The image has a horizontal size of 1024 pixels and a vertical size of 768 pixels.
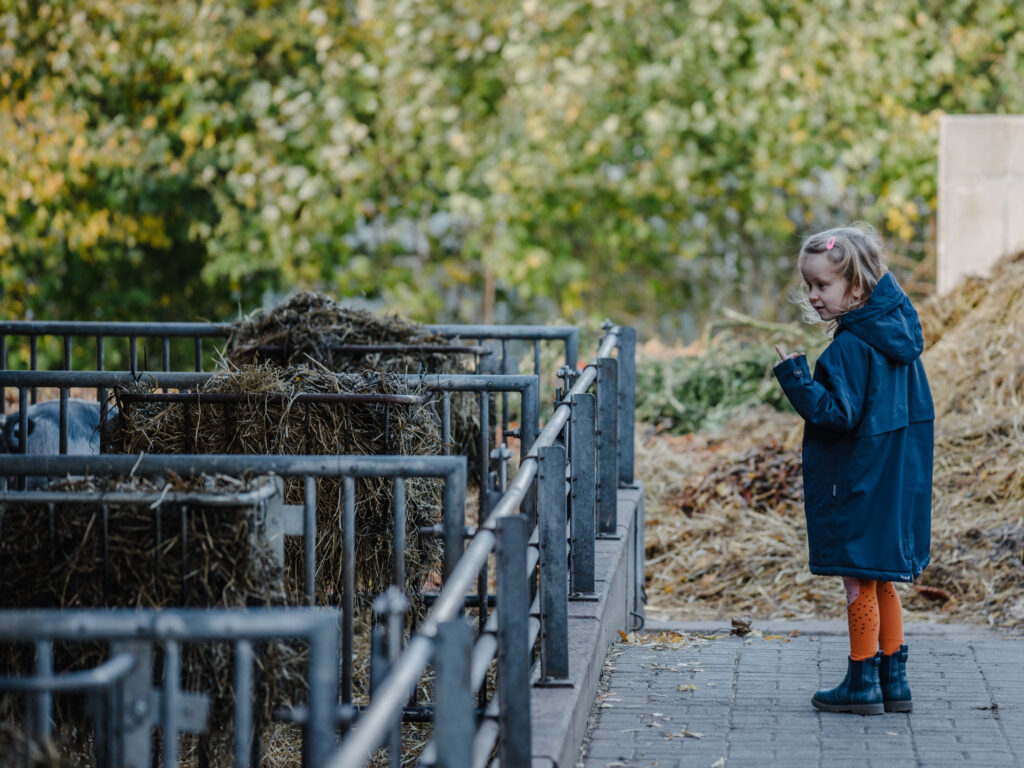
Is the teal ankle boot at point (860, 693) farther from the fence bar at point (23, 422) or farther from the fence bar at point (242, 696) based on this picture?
the fence bar at point (23, 422)

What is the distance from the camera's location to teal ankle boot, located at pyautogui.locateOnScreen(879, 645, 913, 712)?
13.3 feet

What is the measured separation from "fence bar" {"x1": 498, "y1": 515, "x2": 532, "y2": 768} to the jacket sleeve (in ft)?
4.30

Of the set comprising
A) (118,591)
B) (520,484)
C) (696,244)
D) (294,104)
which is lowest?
(118,591)

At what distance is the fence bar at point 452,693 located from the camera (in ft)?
7.06

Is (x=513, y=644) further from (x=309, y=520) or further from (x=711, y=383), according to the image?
(x=711, y=383)

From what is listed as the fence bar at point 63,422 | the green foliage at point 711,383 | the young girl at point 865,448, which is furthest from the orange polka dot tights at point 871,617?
the green foliage at point 711,383

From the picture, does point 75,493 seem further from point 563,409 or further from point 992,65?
point 992,65

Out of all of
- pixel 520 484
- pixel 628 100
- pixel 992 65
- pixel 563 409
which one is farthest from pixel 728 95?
pixel 520 484

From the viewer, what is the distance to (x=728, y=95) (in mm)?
12602

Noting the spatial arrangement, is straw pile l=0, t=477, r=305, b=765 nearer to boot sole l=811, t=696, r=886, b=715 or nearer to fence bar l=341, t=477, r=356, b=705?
fence bar l=341, t=477, r=356, b=705

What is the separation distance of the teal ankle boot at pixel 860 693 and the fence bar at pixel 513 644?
1.51m

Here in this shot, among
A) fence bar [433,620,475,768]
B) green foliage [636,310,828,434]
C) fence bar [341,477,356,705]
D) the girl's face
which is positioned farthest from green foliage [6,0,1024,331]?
fence bar [433,620,475,768]

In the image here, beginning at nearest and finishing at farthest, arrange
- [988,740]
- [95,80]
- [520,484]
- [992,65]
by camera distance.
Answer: [520,484] → [988,740] → [992,65] → [95,80]

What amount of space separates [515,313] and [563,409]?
10.6m
